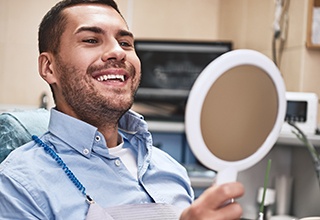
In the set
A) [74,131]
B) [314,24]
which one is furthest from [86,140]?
[314,24]

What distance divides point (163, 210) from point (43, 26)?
2.09 ft

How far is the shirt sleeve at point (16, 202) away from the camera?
44.1 inches

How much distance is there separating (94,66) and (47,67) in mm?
188

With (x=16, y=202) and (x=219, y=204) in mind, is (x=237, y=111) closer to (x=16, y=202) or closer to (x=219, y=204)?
(x=219, y=204)

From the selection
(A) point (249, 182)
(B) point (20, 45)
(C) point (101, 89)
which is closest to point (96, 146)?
(C) point (101, 89)

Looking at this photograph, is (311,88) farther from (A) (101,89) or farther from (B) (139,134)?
(A) (101,89)

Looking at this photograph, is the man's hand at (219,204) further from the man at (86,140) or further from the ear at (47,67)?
the ear at (47,67)

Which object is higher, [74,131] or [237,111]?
[237,111]

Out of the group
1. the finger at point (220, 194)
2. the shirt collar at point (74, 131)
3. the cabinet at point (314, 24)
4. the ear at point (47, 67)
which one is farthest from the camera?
the cabinet at point (314, 24)

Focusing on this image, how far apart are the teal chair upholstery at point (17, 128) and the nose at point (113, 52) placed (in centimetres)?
35

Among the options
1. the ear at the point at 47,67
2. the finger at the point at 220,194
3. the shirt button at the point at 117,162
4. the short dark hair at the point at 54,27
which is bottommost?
the shirt button at the point at 117,162

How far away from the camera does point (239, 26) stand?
3656mm

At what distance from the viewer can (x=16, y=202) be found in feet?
3.71

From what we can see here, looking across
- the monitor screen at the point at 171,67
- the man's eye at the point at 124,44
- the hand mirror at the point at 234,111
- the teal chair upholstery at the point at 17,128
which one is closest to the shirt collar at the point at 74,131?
the teal chair upholstery at the point at 17,128
